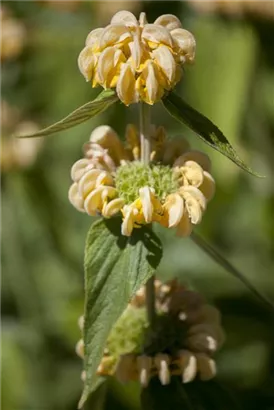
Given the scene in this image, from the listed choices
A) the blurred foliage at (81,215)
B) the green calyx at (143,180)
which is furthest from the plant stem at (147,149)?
the blurred foliage at (81,215)

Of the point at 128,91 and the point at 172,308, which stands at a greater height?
the point at 128,91

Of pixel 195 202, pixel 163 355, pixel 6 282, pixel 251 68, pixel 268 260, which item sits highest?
pixel 195 202

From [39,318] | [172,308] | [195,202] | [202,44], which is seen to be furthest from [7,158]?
[195,202]

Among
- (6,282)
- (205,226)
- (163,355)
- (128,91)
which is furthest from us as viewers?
(6,282)

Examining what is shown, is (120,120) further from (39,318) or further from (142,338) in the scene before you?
(142,338)

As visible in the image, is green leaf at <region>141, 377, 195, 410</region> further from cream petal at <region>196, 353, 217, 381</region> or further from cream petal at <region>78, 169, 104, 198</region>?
cream petal at <region>78, 169, 104, 198</region>

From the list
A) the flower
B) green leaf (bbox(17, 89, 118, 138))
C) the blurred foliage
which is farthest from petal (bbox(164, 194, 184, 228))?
the blurred foliage
